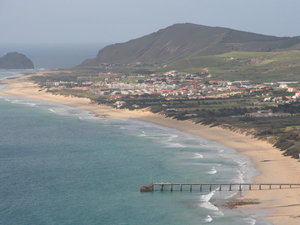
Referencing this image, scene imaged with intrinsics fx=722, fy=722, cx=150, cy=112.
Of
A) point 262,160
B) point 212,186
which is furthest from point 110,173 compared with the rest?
point 262,160

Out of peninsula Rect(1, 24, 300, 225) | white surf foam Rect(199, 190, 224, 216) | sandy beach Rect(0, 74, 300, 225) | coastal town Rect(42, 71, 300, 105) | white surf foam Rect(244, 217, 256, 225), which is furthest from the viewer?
coastal town Rect(42, 71, 300, 105)

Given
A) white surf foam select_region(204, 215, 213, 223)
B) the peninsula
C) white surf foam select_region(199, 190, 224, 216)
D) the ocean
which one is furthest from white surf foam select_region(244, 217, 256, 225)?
white surf foam select_region(204, 215, 213, 223)

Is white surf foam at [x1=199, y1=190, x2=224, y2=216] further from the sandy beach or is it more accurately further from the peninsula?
the peninsula

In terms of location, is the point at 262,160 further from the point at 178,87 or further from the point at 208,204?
the point at 178,87

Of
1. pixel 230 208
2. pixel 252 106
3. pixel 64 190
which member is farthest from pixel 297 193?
pixel 252 106

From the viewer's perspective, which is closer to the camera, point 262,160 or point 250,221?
point 250,221

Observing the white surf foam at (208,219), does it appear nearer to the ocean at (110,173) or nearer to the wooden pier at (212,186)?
the ocean at (110,173)
